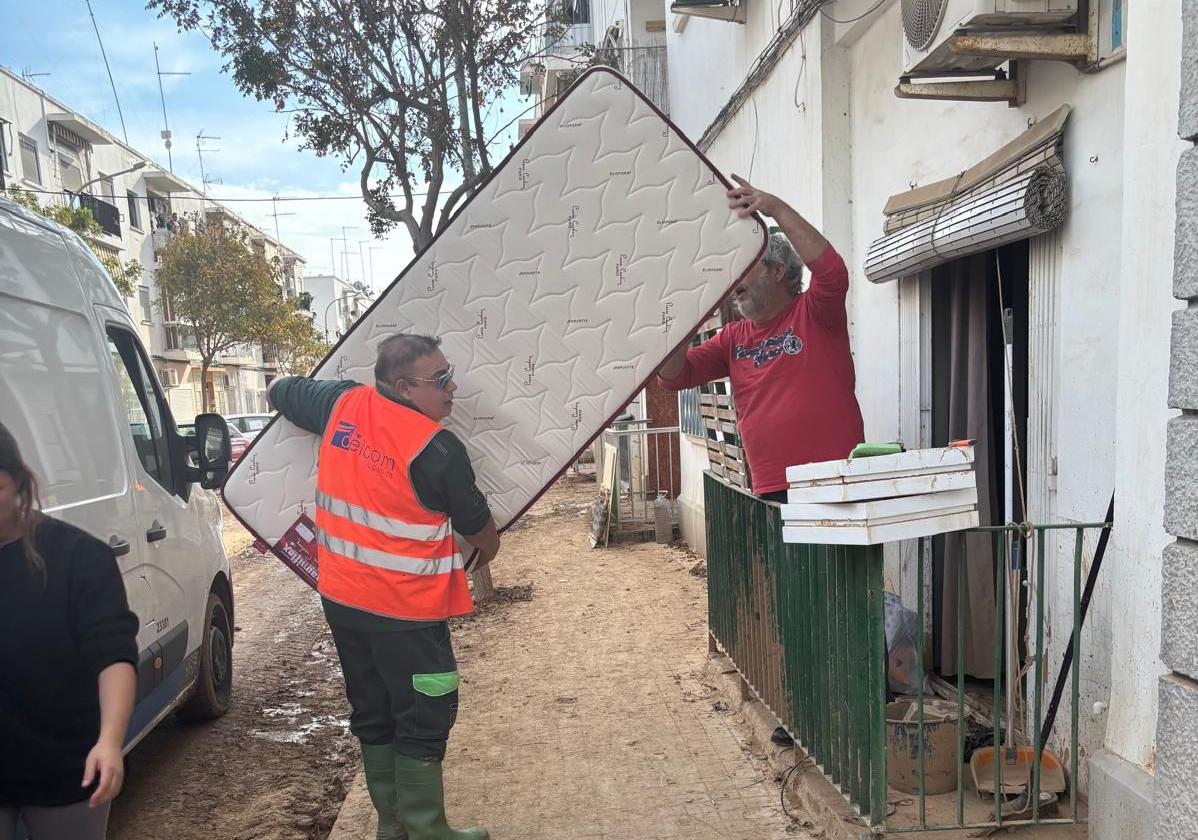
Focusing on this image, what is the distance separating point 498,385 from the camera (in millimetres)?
3451

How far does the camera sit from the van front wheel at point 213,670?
186 inches

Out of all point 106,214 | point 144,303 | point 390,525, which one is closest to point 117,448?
point 390,525

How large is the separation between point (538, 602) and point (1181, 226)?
6140 mm

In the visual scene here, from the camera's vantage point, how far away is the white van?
3.06 meters

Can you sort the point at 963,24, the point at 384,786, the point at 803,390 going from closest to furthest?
the point at 963,24 < the point at 384,786 < the point at 803,390

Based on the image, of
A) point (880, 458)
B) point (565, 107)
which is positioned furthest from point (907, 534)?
point (565, 107)

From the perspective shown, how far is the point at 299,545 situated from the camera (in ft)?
11.6

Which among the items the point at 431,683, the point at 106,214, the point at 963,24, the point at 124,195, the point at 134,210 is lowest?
the point at 431,683

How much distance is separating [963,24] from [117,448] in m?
3.78

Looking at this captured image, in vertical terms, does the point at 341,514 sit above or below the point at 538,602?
above

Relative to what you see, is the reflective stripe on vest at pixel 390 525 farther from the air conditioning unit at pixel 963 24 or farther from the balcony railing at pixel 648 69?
the balcony railing at pixel 648 69

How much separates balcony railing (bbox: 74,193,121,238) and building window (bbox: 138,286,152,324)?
2720 mm

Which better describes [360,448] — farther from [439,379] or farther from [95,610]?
[95,610]

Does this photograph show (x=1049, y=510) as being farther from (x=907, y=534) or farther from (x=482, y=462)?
(x=482, y=462)
